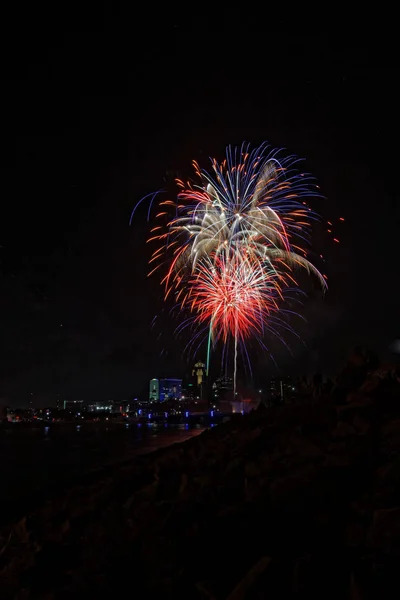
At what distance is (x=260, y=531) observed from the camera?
4.27m

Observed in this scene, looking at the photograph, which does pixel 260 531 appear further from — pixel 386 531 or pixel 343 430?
pixel 343 430

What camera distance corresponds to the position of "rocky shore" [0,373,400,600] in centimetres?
336

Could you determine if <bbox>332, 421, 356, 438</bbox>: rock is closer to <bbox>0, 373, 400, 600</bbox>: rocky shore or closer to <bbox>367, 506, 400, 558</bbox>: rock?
<bbox>0, 373, 400, 600</bbox>: rocky shore

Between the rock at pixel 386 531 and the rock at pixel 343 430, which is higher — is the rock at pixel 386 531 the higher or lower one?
the lower one

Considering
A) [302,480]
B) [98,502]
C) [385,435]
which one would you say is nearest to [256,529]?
[302,480]

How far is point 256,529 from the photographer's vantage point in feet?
14.2

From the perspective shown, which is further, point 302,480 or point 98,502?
point 98,502

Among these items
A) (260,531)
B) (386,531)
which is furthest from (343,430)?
(386,531)

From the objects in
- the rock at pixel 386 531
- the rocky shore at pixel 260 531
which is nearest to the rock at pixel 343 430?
the rocky shore at pixel 260 531

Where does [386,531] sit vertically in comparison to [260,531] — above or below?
above

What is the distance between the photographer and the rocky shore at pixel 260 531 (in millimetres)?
3361

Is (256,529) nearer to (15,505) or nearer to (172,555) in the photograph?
(172,555)

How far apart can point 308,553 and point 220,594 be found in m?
0.67

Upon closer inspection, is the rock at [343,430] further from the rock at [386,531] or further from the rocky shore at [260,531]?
the rock at [386,531]
